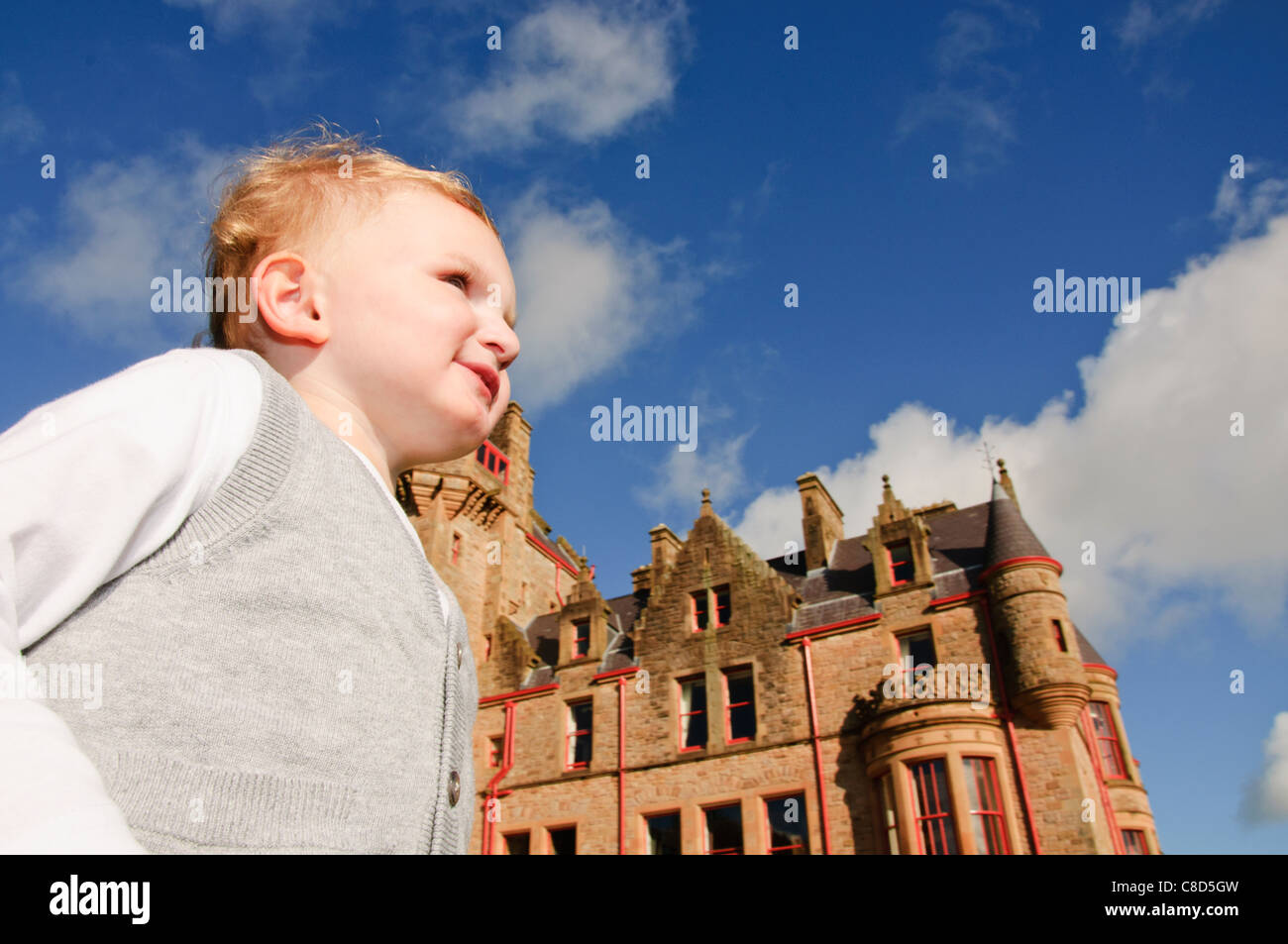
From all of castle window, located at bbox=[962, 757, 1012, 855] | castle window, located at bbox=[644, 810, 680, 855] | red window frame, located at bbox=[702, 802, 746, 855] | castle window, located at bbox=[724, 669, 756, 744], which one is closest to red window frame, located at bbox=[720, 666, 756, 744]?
castle window, located at bbox=[724, 669, 756, 744]

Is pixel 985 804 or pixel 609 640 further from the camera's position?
pixel 609 640

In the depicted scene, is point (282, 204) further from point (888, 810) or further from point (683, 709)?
point (683, 709)

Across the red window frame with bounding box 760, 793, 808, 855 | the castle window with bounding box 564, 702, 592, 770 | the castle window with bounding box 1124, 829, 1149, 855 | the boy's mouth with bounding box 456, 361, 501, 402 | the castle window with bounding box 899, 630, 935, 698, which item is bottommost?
the castle window with bounding box 1124, 829, 1149, 855

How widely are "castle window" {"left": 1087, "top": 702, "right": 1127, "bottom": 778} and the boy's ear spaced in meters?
24.8

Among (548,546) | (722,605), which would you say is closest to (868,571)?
(722,605)

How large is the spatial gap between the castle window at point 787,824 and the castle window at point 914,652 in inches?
144

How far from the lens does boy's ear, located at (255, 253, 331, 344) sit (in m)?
2.20

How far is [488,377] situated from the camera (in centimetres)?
242

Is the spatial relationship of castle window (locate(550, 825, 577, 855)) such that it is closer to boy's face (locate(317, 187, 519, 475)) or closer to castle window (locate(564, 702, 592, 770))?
castle window (locate(564, 702, 592, 770))

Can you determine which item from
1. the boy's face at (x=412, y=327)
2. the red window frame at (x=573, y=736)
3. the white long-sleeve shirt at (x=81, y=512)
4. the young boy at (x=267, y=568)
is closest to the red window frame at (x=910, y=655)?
the red window frame at (x=573, y=736)

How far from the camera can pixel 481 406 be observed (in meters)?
2.31

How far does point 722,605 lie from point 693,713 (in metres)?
2.95
